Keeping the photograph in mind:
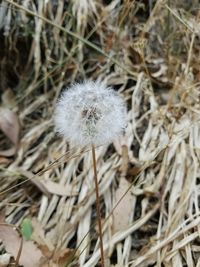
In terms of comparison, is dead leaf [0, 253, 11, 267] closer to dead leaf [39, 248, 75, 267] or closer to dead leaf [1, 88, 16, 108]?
dead leaf [39, 248, 75, 267]

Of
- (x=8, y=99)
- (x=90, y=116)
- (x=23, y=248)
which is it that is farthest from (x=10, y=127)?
(x=90, y=116)

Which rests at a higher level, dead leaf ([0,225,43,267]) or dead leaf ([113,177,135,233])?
dead leaf ([0,225,43,267])

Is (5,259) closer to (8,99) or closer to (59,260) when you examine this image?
(59,260)

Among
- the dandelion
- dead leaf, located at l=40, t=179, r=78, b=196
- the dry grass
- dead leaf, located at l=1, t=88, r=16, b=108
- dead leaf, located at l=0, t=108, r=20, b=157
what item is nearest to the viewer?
the dandelion

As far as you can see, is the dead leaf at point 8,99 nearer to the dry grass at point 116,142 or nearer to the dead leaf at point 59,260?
the dry grass at point 116,142

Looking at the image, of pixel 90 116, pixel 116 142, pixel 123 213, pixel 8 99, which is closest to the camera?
pixel 90 116

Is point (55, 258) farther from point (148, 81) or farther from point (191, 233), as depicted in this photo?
point (148, 81)

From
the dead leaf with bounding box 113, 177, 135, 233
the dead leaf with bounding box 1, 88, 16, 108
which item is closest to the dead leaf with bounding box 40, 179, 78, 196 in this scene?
the dead leaf with bounding box 113, 177, 135, 233
